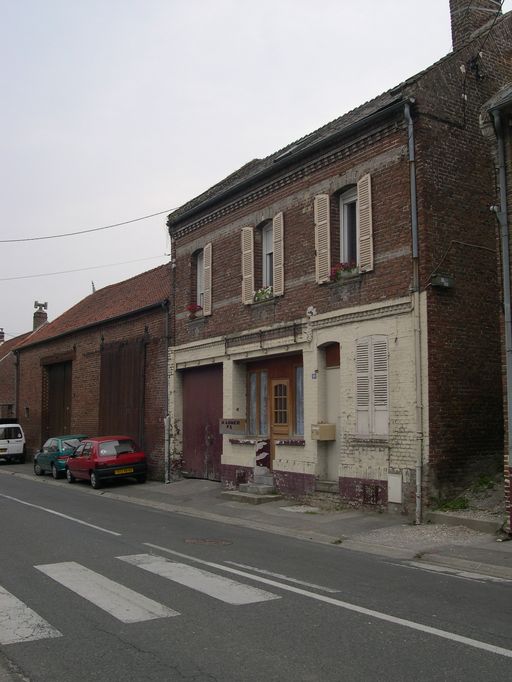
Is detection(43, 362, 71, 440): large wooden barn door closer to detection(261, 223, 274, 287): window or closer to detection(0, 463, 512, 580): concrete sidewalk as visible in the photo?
detection(0, 463, 512, 580): concrete sidewalk

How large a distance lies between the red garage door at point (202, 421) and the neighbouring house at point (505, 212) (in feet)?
32.2

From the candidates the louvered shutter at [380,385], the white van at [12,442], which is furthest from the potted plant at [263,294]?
the white van at [12,442]

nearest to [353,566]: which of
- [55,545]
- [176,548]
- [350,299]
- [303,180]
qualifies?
[176,548]

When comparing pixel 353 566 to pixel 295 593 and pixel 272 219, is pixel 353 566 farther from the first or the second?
pixel 272 219

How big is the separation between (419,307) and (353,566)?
553 cm

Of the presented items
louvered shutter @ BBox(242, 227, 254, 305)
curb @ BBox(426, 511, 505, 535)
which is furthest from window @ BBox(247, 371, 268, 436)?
curb @ BBox(426, 511, 505, 535)

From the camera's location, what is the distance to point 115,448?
2089 cm

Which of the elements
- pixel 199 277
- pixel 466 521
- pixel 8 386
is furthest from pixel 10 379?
pixel 466 521

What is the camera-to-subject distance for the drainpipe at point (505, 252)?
34.9 feet

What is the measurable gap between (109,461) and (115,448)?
0.52 metres

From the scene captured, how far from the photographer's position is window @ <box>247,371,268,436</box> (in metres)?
17.6

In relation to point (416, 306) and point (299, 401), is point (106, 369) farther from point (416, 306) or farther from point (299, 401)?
point (416, 306)

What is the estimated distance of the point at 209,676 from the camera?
4812 millimetres

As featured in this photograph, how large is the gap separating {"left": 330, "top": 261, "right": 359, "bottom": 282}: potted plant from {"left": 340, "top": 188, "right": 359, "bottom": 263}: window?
0.83 ft
